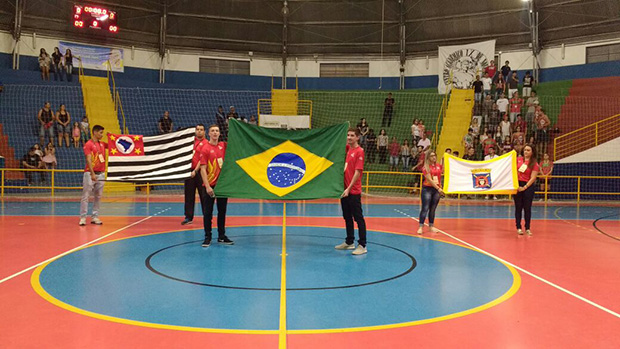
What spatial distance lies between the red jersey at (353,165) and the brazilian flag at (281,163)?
13cm

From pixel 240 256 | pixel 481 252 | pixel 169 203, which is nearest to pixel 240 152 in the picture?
pixel 240 256

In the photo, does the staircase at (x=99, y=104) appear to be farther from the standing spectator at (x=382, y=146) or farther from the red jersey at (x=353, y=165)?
the red jersey at (x=353, y=165)

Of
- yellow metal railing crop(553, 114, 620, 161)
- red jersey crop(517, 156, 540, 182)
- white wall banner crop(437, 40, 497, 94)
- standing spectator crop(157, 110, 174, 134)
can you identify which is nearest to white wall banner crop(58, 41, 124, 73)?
standing spectator crop(157, 110, 174, 134)

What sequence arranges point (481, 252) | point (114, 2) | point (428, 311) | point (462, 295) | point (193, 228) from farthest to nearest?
point (114, 2), point (193, 228), point (481, 252), point (462, 295), point (428, 311)

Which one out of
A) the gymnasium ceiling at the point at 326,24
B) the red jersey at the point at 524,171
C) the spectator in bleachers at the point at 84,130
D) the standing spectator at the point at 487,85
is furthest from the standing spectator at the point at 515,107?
the spectator in bleachers at the point at 84,130

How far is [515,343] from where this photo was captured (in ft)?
14.1

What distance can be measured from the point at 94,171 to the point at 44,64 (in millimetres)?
17419

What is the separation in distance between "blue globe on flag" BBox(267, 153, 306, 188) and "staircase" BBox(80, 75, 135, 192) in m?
17.0

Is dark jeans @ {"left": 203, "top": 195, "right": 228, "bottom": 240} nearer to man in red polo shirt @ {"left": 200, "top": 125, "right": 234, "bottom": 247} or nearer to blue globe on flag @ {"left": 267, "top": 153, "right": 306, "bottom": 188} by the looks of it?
man in red polo shirt @ {"left": 200, "top": 125, "right": 234, "bottom": 247}

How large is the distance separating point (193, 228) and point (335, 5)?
23.5 m

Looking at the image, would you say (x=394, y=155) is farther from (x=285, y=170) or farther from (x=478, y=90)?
(x=285, y=170)

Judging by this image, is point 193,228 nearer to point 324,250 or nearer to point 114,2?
point 324,250

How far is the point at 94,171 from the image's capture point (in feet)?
36.5

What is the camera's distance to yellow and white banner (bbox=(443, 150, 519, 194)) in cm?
1155
